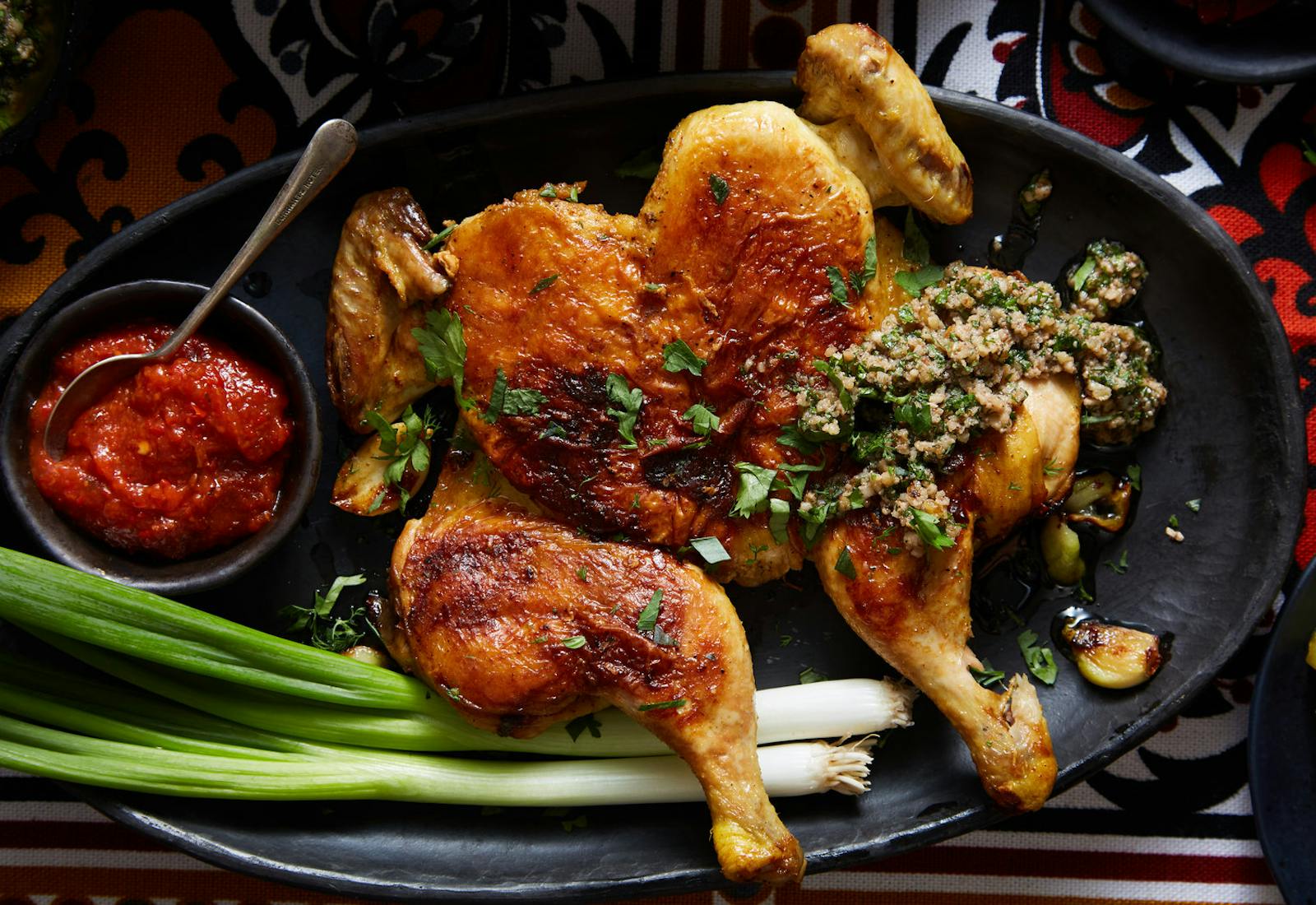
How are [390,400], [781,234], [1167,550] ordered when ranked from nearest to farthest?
[781,234], [390,400], [1167,550]

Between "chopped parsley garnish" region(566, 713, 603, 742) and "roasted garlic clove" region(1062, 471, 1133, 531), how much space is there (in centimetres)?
138

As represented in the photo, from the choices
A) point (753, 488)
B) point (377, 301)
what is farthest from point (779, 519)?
point (377, 301)

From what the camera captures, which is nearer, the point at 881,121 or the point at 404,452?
the point at 881,121

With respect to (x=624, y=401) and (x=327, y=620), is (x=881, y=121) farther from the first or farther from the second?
(x=327, y=620)

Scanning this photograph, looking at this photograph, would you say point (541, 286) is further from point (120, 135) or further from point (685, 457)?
point (120, 135)

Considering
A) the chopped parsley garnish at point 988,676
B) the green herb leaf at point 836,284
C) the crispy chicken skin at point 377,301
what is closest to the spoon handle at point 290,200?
the crispy chicken skin at point 377,301

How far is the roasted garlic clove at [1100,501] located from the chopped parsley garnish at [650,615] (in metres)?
1.16

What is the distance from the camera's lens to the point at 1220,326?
2.86 meters

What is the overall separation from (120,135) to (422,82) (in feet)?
2.83

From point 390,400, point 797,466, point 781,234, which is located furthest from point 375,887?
point 781,234

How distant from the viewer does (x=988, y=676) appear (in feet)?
9.63

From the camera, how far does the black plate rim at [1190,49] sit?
2875 millimetres

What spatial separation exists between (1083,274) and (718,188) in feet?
3.46

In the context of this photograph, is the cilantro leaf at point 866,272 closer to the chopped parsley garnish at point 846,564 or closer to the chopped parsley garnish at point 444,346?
the chopped parsley garnish at point 846,564
